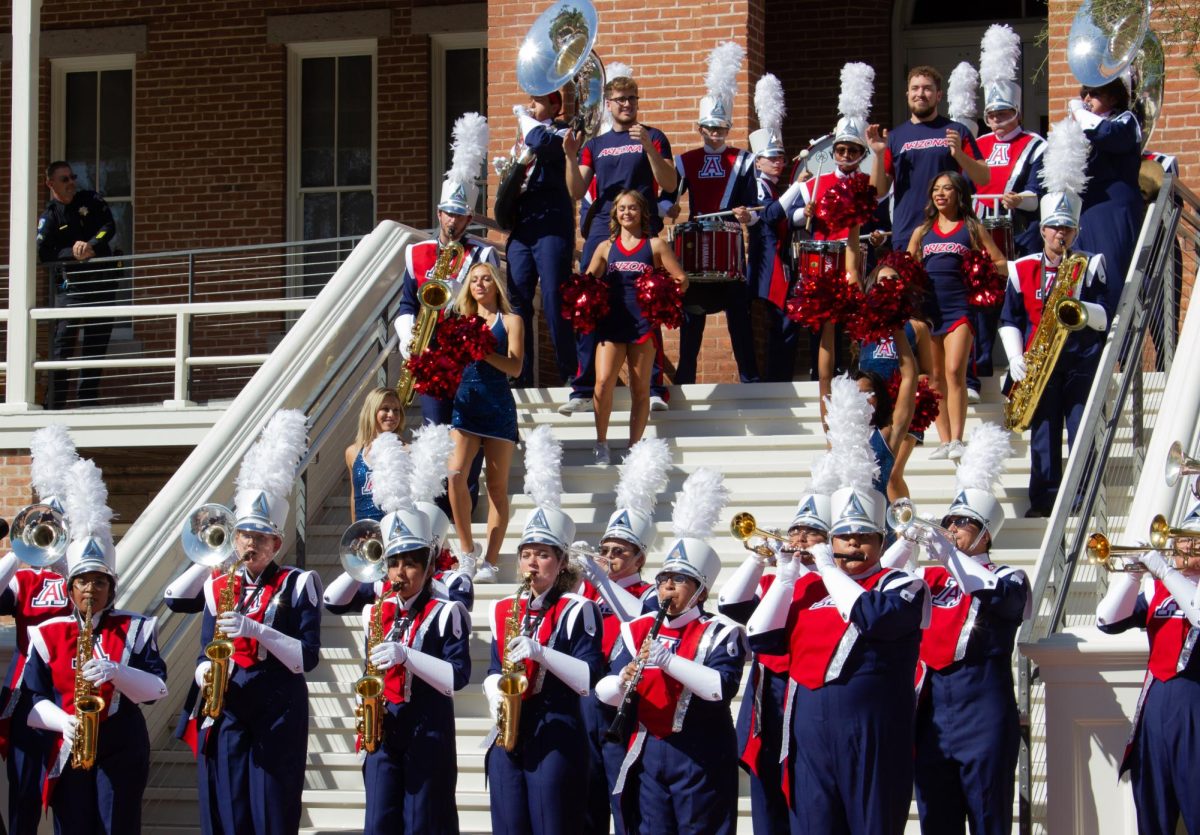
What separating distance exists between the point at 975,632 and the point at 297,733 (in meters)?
2.77

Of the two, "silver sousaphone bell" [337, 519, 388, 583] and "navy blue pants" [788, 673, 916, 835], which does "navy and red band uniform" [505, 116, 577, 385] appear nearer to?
"silver sousaphone bell" [337, 519, 388, 583]

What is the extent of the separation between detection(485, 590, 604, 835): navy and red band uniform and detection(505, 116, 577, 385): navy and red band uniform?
4002 millimetres

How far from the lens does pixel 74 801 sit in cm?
866

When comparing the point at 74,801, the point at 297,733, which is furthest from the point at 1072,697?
the point at 74,801

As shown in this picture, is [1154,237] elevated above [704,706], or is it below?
above

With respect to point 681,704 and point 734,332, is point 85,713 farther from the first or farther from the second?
point 734,332

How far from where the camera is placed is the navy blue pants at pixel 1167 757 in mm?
8242

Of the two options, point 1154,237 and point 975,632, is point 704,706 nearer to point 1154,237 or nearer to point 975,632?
point 975,632

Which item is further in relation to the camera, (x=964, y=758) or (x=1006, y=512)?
(x=1006, y=512)

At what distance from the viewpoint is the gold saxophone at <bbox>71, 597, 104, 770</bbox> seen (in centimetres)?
852

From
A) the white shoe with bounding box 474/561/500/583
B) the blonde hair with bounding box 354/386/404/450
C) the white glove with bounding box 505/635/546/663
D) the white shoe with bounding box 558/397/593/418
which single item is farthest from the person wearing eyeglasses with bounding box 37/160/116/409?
the white glove with bounding box 505/635/546/663

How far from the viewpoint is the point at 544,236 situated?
12219mm

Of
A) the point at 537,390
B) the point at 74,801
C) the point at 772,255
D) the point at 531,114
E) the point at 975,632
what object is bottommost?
the point at 74,801

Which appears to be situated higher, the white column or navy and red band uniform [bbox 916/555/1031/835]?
the white column
